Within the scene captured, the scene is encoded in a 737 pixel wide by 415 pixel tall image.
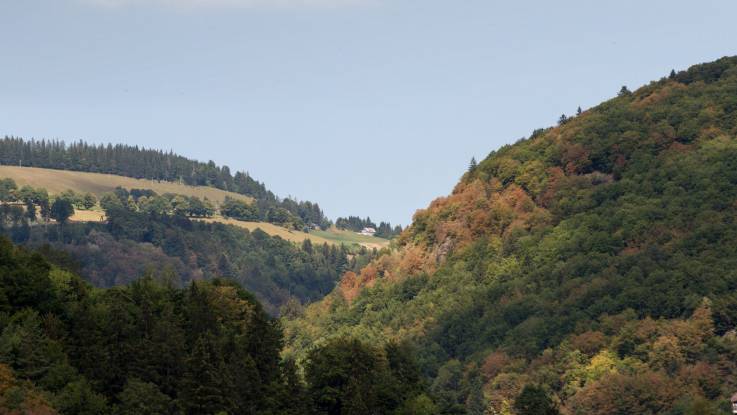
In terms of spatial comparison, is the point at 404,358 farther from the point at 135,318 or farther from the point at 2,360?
the point at 2,360

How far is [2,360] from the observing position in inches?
5374

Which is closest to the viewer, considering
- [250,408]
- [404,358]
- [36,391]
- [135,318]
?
[36,391]

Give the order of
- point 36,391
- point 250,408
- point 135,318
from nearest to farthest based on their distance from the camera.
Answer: point 36,391 → point 250,408 → point 135,318

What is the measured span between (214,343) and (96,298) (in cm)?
1596

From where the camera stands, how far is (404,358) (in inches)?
6870

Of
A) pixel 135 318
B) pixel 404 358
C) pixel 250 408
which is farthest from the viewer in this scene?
pixel 404 358

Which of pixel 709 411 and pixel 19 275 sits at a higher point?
pixel 19 275

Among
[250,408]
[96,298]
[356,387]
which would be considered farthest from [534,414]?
[96,298]

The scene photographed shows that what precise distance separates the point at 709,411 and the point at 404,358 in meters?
42.6

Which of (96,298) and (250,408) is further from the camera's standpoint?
(96,298)

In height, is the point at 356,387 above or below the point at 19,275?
below

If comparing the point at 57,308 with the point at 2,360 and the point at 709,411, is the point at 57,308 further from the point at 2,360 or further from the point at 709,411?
the point at 709,411

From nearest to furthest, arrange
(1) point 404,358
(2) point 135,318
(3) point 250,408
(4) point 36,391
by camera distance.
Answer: (4) point 36,391
(3) point 250,408
(2) point 135,318
(1) point 404,358

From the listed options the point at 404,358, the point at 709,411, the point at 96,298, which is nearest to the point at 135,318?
the point at 96,298
